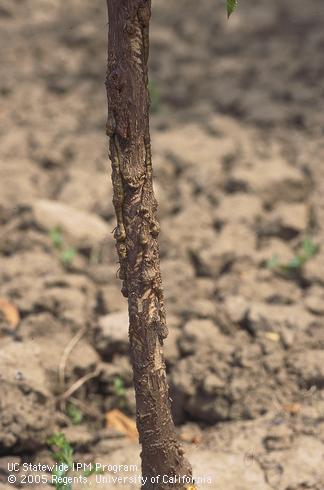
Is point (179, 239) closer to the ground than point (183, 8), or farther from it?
closer to the ground

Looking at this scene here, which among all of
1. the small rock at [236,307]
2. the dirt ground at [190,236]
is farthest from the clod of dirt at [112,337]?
the small rock at [236,307]

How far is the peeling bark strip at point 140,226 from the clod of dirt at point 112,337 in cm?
79

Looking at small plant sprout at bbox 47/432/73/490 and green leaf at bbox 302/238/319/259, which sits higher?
green leaf at bbox 302/238/319/259

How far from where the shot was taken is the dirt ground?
2.62 metres

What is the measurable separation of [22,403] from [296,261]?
1.38 meters

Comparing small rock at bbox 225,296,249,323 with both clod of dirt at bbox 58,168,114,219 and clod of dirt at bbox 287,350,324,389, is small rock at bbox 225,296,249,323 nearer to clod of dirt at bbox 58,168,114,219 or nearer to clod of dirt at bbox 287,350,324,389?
clod of dirt at bbox 287,350,324,389

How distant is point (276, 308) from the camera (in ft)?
10.0

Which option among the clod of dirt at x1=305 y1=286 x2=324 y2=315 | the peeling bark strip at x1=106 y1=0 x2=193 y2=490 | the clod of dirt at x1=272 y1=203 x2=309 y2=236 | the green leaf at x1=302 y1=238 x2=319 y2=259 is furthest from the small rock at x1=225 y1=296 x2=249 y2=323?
the peeling bark strip at x1=106 y1=0 x2=193 y2=490

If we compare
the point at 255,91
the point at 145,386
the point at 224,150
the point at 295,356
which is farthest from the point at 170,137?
the point at 145,386

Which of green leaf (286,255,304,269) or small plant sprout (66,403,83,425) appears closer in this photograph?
small plant sprout (66,403,83,425)

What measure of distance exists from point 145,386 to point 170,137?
2384 mm

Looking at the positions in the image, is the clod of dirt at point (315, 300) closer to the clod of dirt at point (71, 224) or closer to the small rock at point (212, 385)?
the small rock at point (212, 385)

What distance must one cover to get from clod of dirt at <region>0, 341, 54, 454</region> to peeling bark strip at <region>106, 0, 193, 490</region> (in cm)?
54

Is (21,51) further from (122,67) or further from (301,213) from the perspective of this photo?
(122,67)
